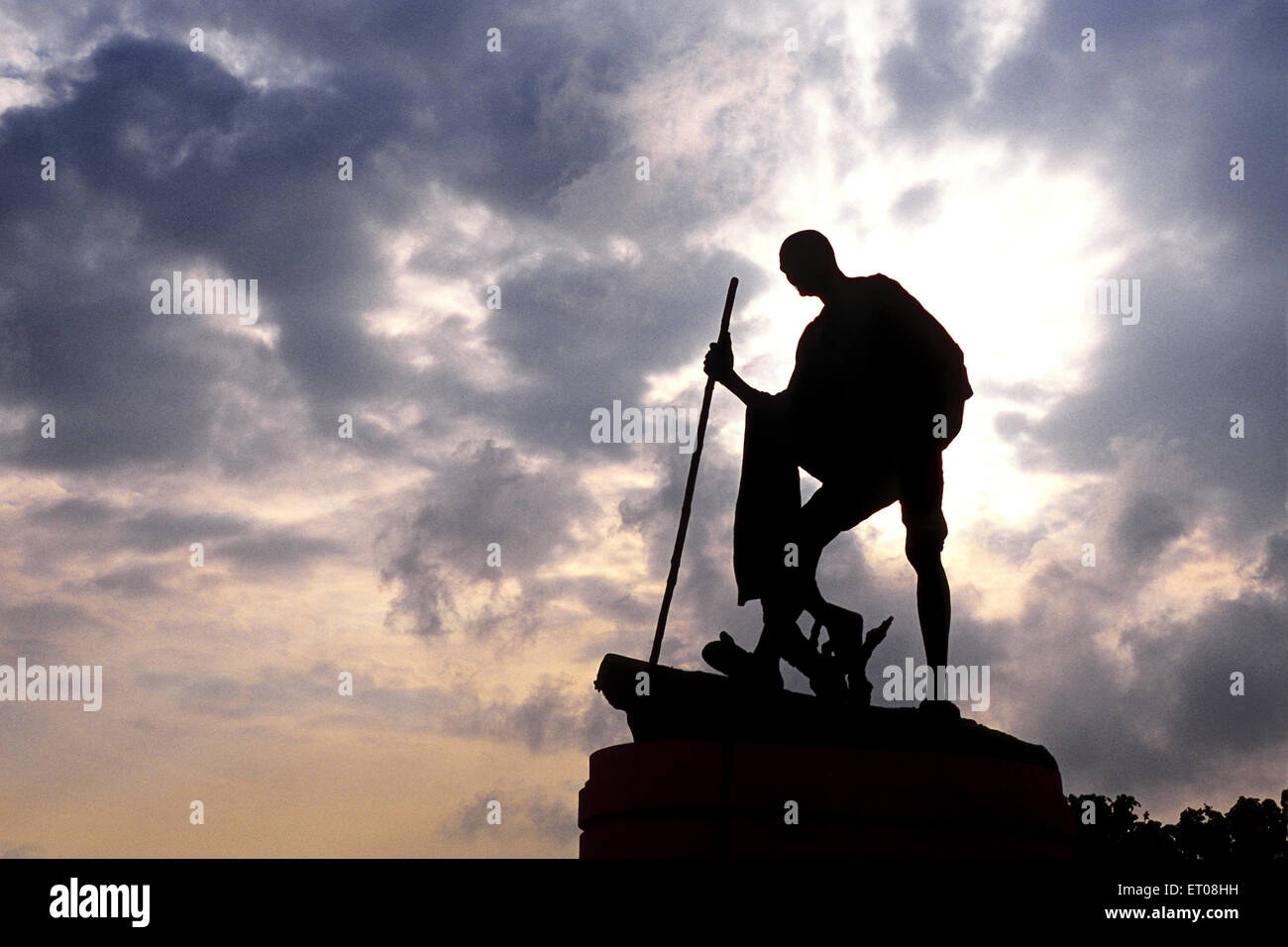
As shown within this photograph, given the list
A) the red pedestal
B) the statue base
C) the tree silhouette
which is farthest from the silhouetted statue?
the tree silhouette

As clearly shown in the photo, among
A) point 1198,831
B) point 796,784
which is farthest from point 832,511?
point 1198,831

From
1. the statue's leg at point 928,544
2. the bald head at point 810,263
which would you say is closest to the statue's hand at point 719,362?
the bald head at point 810,263

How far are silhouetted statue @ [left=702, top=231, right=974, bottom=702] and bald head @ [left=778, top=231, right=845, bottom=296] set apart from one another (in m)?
A: 0.03

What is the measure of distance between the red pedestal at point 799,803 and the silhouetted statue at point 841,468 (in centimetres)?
91

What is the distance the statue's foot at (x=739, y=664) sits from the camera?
8258 millimetres

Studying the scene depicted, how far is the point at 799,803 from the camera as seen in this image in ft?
24.2

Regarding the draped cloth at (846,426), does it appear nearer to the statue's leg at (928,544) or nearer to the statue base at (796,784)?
the statue's leg at (928,544)

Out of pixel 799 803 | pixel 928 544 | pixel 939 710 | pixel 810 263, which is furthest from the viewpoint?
pixel 810 263

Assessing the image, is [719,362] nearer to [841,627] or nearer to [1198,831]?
[841,627]

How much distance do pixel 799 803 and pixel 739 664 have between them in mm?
1191

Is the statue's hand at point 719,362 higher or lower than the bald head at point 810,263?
lower
